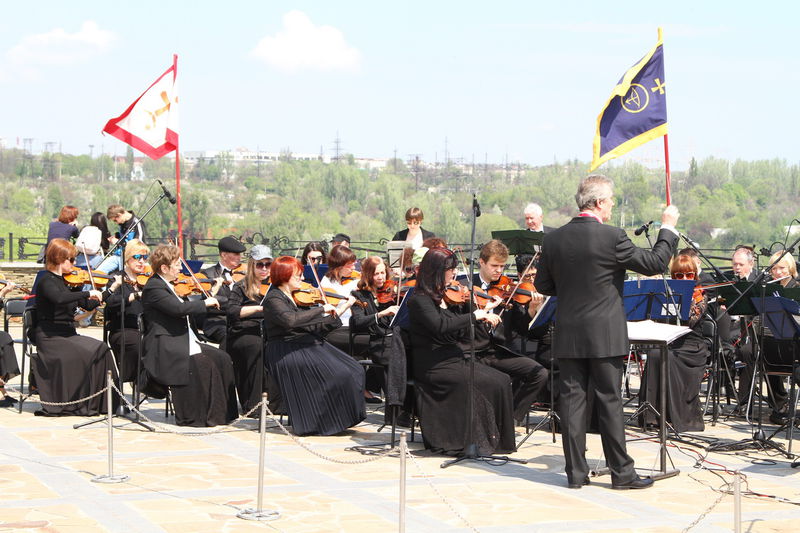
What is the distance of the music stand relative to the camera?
992cm

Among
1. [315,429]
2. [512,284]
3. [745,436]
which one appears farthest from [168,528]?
[745,436]

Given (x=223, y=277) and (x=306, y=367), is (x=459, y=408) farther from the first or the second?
(x=223, y=277)

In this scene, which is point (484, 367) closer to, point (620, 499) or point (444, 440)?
point (444, 440)

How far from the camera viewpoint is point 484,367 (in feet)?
27.3

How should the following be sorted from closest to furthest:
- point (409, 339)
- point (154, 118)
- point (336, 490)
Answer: point (336, 490)
point (409, 339)
point (154, 118)

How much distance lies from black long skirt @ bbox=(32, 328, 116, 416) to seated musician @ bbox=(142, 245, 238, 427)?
0.75 metres

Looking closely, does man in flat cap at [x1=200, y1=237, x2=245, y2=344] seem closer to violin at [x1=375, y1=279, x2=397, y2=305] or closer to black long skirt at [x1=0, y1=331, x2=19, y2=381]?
violin at [x1=375, y1=279, x2=397, y2=305]

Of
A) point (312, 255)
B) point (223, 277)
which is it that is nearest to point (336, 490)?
point (223, 277)

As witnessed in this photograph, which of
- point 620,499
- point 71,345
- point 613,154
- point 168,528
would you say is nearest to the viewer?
point 168,528

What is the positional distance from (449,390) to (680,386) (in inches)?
95.9

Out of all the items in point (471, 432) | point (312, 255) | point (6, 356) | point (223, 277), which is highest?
point (312, 255)

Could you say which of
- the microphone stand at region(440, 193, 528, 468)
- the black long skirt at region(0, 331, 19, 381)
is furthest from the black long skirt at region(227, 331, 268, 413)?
the microphone stand at region(440, 193, 528, 468)

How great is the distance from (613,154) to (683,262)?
2.01 m

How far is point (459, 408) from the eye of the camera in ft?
26.3
